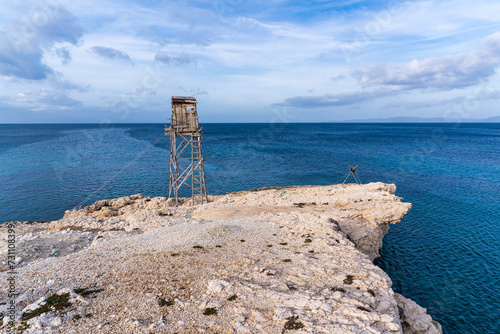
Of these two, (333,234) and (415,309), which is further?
(333,234)

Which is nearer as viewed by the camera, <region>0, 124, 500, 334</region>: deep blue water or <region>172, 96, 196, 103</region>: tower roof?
<region>0, 124, 500, 334</region>: deep blue water

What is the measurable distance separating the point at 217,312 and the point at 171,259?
19.3 feet

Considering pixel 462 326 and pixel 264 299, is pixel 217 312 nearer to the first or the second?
pixel 264 299

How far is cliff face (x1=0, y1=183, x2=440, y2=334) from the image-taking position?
430 inches

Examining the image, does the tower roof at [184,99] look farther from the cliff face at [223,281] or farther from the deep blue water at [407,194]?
the cliff face at [223,281]

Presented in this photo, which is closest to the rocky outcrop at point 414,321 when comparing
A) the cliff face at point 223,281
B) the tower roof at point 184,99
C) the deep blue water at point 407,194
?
the cliff face at point 223,281

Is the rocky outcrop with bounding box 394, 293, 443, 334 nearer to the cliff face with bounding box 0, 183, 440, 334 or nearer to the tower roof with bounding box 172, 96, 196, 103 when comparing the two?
the cliff face with bounding box 0, 183, 440, 334

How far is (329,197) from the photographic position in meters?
32.0

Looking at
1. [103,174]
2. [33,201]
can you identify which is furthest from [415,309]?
[103,174]

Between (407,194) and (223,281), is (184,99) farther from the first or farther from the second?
(407,194)

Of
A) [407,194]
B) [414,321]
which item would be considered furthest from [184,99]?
[407,194]

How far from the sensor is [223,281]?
13.6m

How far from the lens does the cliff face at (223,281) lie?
10930 millimetres

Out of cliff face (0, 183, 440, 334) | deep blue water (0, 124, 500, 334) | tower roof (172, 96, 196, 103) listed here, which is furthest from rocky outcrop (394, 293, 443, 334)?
tower roof (172, 96, 196, 103)
